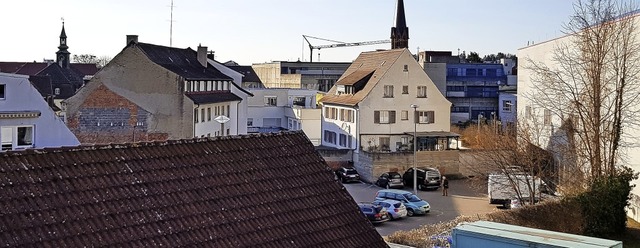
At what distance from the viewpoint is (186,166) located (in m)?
11.4

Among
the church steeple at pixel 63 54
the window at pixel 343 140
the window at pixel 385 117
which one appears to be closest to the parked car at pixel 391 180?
the window at pixel 385 117

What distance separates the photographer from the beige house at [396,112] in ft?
163

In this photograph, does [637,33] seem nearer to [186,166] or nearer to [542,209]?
[542,209]

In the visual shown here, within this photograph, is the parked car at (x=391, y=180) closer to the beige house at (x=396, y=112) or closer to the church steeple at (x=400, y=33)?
the beige house at (x=396, y=112)

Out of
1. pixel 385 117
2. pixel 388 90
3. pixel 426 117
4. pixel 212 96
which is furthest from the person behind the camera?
pixel 426 117

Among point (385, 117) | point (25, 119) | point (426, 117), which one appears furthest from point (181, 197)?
point (426, 117)

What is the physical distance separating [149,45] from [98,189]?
36935 mm

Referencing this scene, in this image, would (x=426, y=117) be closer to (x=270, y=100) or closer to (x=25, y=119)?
(x=270, y=100)

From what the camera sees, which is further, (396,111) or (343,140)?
(343,140)

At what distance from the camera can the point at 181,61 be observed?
49.3 m

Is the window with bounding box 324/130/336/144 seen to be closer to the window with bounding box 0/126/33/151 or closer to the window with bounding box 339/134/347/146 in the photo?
the window with bounding box 339/134/347/146

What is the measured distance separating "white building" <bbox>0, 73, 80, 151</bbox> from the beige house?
70.1 ft

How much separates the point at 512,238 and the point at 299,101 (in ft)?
189

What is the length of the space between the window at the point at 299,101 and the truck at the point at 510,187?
35.4 meters
